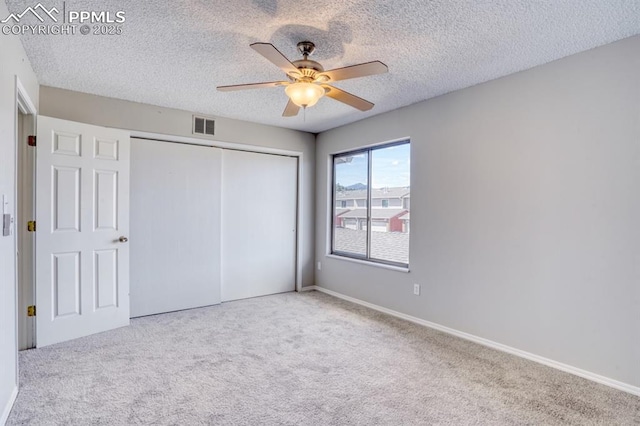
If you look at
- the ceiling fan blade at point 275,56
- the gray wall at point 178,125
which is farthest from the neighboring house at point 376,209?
the ceiling fan blade at point 275,56

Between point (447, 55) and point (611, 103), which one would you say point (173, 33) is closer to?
point (447, 55)

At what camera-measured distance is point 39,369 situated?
2.66 m

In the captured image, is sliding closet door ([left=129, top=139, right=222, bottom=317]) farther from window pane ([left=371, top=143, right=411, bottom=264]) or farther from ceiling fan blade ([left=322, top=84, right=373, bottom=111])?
ceiling fan blade ([left=322, top=84, right=373, bottom=111])

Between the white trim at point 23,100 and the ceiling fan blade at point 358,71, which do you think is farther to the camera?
the white trim at point 23,100

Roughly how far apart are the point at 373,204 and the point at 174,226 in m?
2.54

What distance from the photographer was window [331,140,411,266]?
4.18 metres

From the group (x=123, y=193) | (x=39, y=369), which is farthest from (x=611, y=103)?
(x=39, y=369)

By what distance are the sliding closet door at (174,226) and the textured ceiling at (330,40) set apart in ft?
3.01

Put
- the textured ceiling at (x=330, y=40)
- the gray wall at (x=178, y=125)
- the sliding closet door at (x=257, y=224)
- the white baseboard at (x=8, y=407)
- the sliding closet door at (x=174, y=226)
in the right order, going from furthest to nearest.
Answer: the sliding closet door at (x=257, y=224) → the sliding closet door at (x=174, y=226) → the gray wall at (x=178, y=125) → the textured ceiling at (x=330, y=40) → the white baseboard at (x=8, y=407)

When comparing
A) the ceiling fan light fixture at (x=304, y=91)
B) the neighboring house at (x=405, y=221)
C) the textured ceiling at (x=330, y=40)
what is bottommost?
the neighboring house at (x=405, y=221)

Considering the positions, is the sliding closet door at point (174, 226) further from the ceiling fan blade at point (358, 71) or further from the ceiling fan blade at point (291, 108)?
the ceiling fan blade at point (358, 71)

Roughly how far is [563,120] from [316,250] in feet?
11.8

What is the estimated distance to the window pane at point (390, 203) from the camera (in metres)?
4.13

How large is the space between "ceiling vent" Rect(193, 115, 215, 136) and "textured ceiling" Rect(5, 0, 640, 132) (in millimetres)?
752
